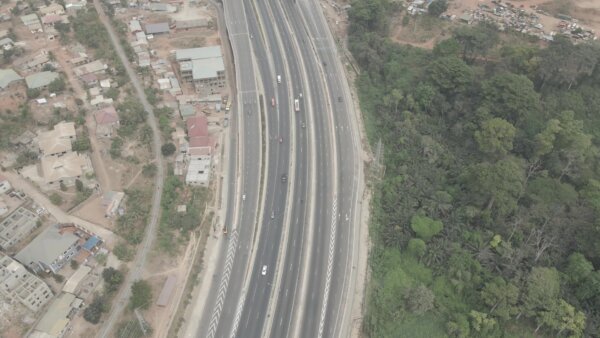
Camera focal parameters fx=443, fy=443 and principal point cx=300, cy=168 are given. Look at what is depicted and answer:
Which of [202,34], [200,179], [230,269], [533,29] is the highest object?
[533,29]

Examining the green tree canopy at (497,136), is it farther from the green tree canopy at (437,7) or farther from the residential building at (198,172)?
the residential building at (198,172)

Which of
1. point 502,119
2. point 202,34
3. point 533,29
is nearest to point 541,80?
point 502,119

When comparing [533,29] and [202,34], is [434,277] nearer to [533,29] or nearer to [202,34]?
[533,29]

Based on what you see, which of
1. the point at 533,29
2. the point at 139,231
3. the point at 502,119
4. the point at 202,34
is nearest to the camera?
the point at 139,231

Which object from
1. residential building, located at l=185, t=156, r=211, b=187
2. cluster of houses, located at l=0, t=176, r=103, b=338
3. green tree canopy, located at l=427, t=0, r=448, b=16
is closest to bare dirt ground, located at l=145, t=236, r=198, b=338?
cluster of houses, located at l=0, t=176, r=103, b=338

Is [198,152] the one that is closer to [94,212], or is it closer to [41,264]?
[94,212]

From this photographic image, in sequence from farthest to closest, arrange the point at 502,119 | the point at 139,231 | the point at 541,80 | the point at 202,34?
the point at 202,34 < the point at 541,80 < the point at 502,119 < the point at 139,231

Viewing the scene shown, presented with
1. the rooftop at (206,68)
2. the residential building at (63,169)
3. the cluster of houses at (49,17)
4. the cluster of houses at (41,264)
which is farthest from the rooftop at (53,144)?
the cluster of houses at (49,17)
